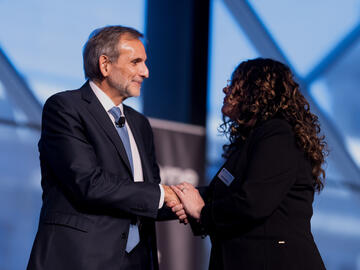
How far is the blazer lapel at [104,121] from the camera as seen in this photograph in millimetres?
2268

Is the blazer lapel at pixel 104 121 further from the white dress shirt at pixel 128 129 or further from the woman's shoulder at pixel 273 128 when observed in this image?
the woman's shoulder at pixel 273 128

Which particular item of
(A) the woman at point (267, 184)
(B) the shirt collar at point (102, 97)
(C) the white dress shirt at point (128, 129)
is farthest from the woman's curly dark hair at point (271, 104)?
(B) the shirt collar at point (102, 97)

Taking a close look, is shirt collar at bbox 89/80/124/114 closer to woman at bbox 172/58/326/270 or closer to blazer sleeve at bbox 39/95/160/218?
blazer sleeve at bbox 39/95/160/218

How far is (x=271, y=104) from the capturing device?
7.46 ft

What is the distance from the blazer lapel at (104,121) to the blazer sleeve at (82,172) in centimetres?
8

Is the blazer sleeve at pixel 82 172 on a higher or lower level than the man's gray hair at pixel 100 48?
lower

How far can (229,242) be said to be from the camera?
7.17ft

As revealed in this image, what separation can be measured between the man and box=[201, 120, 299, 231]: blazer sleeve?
310mm

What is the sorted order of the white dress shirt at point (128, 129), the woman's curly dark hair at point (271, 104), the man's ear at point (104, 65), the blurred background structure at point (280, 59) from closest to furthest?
the woman's curly dark hair at point (271, 104) < the white dress shirt at point (128, 129) < the man's ear at point (104, 65) < the blurred background structure at point (280, 59)

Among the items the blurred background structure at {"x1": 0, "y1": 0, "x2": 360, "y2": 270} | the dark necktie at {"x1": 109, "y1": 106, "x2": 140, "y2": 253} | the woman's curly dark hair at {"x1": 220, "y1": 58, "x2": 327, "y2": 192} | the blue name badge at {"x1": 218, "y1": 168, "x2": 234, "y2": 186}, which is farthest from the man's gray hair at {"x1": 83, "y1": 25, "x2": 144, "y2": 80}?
the blurred background structure at {"x1": 0, "y1": 0, "x2": 360, "y2": 270}

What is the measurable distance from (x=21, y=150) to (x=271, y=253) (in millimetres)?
2094

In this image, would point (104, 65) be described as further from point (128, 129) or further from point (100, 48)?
point (128, 129)

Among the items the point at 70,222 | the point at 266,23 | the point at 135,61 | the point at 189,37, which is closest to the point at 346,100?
the point at 266,23

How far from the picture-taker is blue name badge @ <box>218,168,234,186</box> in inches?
88.4
